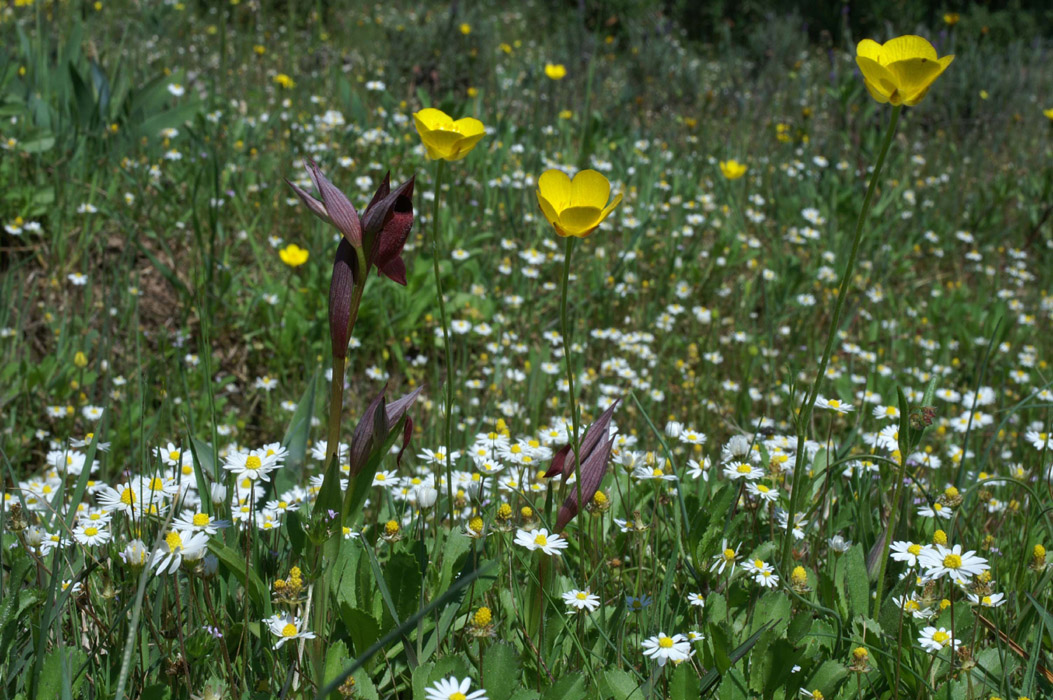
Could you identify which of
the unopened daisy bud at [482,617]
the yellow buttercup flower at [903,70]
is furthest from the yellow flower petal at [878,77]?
the unopened daisy bud at [482,617]

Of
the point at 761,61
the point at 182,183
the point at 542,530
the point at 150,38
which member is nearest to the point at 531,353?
the point at 542,530

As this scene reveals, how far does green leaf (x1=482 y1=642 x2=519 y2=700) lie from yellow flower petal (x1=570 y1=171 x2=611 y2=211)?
23.1 inches

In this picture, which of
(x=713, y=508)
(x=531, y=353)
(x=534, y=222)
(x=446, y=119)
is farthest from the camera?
(x=534, y=222)

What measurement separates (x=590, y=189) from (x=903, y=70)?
388mm

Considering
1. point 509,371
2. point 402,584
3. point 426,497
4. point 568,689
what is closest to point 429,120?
point 426,497

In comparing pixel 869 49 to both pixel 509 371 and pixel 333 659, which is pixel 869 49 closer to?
pixel 333 659

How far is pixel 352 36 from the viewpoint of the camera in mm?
6859

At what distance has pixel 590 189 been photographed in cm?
108

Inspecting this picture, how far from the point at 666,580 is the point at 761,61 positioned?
7647 millimetres

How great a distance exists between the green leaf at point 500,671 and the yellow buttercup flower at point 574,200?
0.55m

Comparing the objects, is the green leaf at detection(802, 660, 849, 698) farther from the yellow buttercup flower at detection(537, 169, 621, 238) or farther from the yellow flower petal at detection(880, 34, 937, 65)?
the yellow flower petal at detection(880, 34, 937, 65)

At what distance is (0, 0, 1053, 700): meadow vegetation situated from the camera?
117 cm

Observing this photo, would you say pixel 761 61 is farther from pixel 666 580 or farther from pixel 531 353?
pixel 666 580

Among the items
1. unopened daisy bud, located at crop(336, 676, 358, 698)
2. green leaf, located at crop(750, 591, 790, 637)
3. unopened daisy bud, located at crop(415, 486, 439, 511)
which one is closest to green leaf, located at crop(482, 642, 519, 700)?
unopened daisy bud, located at crop(336, 676, 358, 698)
